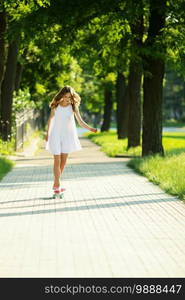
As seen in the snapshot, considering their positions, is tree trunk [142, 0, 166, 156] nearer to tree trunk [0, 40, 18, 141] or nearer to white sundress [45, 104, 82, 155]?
→ tree trunk [0, 40, 18, 141]

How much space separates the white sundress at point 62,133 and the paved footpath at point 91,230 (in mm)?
849

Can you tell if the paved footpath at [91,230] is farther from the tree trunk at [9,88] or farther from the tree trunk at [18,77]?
the tree trunk at [18,77]

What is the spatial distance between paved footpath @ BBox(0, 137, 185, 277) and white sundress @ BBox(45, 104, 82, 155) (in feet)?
2.78

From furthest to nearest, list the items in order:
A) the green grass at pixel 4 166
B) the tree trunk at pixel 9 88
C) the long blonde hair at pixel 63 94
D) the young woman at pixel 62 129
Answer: the tree trunk at pixel 9 88, the green grass at pixel 4 166, the young woman at pixel 62 129, the long blonde hair at pixel 63 94

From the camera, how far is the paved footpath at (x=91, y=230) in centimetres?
815

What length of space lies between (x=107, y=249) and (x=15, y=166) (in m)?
13.4

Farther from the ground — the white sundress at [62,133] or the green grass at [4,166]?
the white sundress at [62,133]

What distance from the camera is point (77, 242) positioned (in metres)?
9.52

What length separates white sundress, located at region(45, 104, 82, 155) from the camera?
14055 mm

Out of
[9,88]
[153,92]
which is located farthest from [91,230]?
[9,88]

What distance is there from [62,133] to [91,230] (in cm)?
397

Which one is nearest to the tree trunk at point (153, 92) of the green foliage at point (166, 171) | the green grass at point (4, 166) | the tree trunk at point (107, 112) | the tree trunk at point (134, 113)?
the green foliage at point (166, 171)

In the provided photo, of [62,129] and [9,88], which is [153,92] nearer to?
[9,88]

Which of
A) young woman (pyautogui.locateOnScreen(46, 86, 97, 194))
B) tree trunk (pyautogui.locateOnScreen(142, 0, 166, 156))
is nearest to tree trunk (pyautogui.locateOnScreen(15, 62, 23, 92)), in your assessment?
tree trunk (pyautogui.locateOnScreen(142, 0, 166, 156))
